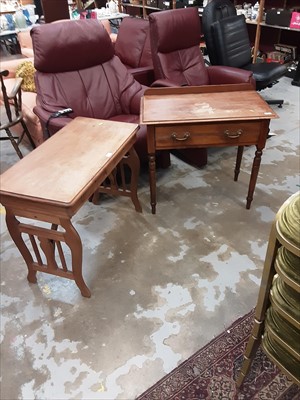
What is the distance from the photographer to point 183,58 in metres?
2.73

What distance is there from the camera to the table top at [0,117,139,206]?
1328 millimetres

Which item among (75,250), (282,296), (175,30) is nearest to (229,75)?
(175,30)

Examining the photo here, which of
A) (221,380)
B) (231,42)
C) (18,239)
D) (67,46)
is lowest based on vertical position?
(221,380)

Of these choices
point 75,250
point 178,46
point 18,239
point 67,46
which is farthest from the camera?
point 178,46

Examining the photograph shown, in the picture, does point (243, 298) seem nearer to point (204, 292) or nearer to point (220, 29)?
point (204, 292)

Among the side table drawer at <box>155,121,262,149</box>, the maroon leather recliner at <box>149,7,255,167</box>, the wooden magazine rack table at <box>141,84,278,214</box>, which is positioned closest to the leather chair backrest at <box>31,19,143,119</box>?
the maroon leather recliner at <box>149,7,255,167</box>

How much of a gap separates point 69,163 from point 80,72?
3.70 feet

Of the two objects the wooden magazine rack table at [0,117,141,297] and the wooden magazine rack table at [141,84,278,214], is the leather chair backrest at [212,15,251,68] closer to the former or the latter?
the wooden magazine rack table at [141,84,278,214]

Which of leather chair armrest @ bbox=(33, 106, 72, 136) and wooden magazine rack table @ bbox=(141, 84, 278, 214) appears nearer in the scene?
wooden magazine rack table @ bbox=(141, 84, 278, 214)

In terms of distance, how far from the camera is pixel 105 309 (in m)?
1.57

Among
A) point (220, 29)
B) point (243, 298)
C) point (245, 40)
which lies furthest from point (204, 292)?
point (245, 40)

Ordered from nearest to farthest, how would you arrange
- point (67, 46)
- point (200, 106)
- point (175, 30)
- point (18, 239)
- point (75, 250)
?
1. point (75, 250)
2. point (18, 239)
3. point (200, 106)
4. point (67, 46)
5. point (175, 30)

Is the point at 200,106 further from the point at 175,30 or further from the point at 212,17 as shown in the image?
the point at 212,17

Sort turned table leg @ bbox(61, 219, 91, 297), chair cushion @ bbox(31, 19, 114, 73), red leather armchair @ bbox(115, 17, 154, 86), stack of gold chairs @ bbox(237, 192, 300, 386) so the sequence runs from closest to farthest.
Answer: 1. stack of gold chairs @ bbox(237, 192, 300, 386)
2. turned table leg @ bbox(61, 219, 91, 297)
3. chair cushion @ bbox(31, 19, 114, 73)
4. red leather armchair @ bbox(115, 17, 154, 86)
